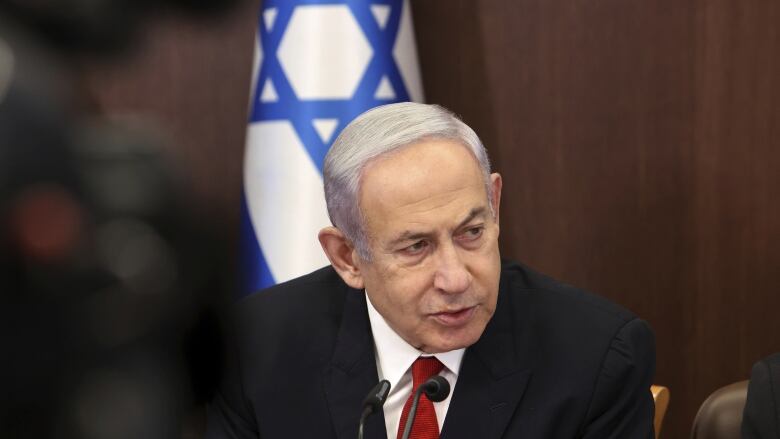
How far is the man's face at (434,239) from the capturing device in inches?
72.6

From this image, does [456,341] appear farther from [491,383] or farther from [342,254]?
[342,254]

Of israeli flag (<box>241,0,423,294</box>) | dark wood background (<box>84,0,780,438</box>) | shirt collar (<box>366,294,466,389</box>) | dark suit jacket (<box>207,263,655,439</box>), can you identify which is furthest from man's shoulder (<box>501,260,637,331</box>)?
dark wood background (<box>84,0,780,438</box>)

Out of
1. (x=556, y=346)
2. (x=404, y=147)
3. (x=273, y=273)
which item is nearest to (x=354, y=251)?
(x=404, y=147)

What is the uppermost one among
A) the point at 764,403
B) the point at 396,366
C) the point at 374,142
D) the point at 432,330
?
the point at 374,142

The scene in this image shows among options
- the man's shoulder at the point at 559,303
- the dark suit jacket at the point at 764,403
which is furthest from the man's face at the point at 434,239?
the dark suit jacket at the point at 764,403

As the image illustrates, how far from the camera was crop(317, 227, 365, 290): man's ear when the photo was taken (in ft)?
6.60

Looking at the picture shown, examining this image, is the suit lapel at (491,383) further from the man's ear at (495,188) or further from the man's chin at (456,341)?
the man's ear at (495,188)

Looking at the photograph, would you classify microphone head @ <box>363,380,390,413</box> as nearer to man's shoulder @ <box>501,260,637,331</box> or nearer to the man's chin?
the man's chin

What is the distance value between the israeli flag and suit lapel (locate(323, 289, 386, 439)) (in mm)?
993

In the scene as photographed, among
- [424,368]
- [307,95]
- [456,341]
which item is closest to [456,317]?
[456,341]

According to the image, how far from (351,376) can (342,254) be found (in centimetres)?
24

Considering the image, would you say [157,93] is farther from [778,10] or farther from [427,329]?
[778,10]

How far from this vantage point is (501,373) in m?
1.97

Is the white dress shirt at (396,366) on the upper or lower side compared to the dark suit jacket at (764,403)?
upper
